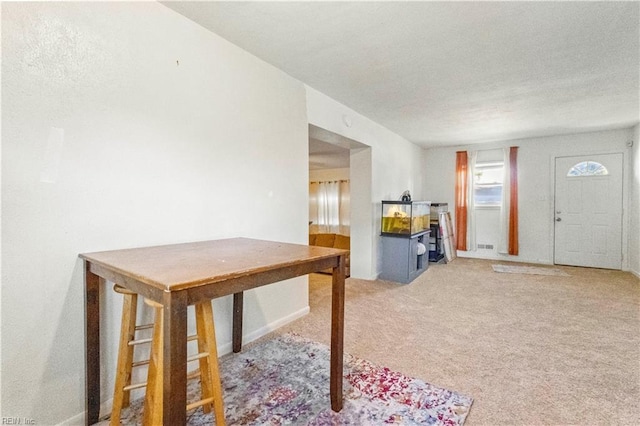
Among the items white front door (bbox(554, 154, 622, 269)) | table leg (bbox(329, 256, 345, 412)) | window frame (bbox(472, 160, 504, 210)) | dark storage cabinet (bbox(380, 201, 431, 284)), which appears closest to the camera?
table leg (bbox(329, 256, 345, 412))

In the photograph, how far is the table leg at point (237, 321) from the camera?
2.15 m

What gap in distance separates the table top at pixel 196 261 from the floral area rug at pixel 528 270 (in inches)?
178

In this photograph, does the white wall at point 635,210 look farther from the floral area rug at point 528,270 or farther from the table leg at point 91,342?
the table leg at point 91,342

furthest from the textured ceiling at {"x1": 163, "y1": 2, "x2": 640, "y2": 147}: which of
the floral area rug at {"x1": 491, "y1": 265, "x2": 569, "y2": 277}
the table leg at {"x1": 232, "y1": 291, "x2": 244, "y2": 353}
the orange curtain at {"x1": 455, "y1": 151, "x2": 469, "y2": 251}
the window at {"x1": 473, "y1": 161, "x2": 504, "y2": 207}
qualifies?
the floral area rug at {"x1": 491, "y1": 265, "x2": 569, "y2": 277}

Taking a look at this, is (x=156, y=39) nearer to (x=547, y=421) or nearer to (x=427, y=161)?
(x=547, y=421)

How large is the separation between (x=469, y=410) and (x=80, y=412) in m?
2.00

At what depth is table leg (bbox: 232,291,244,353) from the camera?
215 cm

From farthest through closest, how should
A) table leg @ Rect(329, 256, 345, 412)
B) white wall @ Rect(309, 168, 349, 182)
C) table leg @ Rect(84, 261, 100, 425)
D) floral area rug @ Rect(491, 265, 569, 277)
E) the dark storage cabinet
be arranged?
white wall @ Rect(309, 168, 349, 182), floral area rug @ Rect(491, 265, 569, 277), the dark storage cabinet, table leg @ Rect(329, 256, 345, 412), table leg @ Rect(84, 261, 100, 425)

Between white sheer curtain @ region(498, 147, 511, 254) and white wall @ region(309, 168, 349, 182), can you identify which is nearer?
white sheer curtain @ region(498, 147, 511, 254)

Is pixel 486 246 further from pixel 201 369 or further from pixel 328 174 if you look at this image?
pixel 201 369

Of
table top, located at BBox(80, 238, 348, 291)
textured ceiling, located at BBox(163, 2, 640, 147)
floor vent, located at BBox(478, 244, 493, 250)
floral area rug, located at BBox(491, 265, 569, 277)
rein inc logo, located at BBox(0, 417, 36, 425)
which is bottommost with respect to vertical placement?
floral area rug, located at BBox(491, 265, 569, 277)

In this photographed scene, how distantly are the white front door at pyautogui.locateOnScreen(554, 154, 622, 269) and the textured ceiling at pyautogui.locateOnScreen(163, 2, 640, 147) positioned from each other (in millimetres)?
1460

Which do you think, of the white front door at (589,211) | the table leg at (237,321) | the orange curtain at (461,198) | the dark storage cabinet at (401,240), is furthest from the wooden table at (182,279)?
the white front door at (589,211)

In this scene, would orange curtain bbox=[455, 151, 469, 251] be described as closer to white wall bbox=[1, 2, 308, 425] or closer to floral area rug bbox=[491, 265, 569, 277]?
floral area rug bbox=[491, 265, 569, 277]
